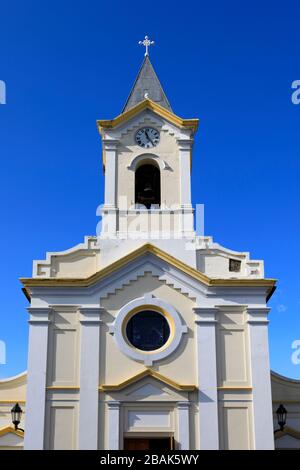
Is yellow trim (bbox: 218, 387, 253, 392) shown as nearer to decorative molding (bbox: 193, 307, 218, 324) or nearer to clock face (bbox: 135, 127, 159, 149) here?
decorative molding (bbox: 193, 307, 218, 324)

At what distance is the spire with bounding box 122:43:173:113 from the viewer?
26.4 meters

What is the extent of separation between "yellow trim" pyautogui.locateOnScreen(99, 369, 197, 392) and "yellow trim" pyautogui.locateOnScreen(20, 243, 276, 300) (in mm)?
3425

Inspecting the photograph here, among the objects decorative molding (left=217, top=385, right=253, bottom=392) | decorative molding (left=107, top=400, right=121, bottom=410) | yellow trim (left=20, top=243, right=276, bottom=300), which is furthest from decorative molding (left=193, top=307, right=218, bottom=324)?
decorative molding (left=107, top=400, right=121, bottom=410)

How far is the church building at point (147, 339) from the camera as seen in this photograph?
69.3 feet

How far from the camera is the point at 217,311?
22359mm

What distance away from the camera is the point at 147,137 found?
2531cm

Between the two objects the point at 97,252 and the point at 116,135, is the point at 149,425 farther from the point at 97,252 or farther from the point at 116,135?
the point at 116,135

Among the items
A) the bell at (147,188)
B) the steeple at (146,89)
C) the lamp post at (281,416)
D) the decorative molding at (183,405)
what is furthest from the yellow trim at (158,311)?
the steeple at (146,89)

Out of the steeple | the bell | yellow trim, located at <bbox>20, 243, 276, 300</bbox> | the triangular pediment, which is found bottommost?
the triangular pediment

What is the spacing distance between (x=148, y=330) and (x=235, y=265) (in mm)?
3747

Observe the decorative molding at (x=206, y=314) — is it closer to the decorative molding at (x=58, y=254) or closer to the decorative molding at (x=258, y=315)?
the decorative molding at (x=258, y=315)

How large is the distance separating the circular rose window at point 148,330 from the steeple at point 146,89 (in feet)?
27.4

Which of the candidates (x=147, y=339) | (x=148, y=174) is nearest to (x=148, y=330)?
(x=147, y=339)
